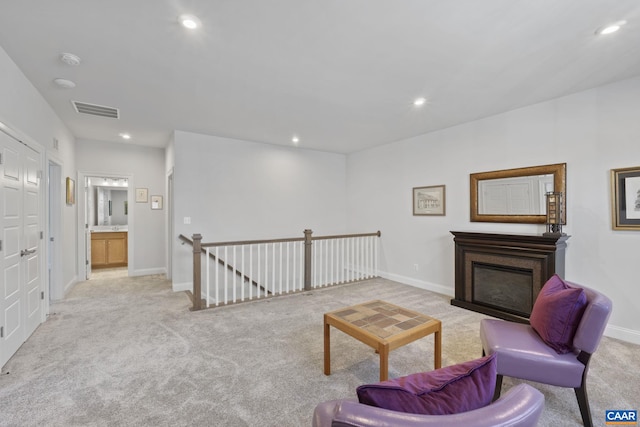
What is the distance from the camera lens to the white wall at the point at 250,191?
4961mm

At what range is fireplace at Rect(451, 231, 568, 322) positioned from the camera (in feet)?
11.1

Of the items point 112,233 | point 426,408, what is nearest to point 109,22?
point 426,408

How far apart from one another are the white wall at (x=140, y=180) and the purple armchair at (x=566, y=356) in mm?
6233

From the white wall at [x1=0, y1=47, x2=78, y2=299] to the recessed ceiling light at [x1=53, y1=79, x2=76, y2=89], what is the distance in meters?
0.25

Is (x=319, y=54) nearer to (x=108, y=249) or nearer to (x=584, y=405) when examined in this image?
(x=584, y=405)

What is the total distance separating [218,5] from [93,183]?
7.01 meters

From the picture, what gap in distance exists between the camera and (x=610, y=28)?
7.23ft

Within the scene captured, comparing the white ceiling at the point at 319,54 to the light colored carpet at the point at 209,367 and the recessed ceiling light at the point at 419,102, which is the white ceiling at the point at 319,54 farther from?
the light colored carpet at the point at 209,367

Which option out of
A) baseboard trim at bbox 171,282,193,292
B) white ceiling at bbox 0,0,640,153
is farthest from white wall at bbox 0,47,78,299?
baseboard trim at bbox 171,282,193,292

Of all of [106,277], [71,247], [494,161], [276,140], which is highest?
[276,140]

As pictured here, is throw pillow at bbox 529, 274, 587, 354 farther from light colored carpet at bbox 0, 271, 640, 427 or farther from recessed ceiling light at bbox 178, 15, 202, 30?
recessed ceiling light at bbox 178, 15, 202, 30

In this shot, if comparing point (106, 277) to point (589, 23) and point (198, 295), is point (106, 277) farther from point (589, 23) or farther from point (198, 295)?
point (589, 23)

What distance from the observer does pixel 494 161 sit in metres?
4.16

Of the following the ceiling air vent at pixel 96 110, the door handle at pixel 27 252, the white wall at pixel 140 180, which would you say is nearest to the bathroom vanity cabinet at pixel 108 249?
the white wall at pixel 140 180
